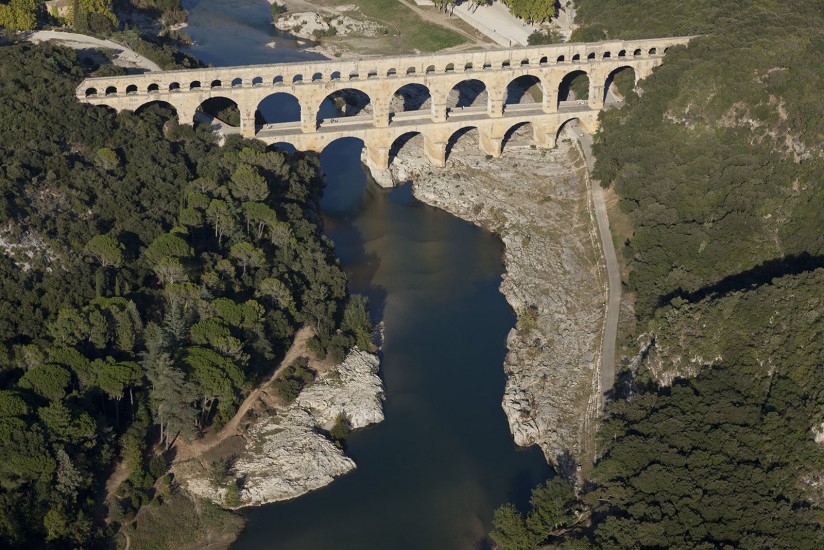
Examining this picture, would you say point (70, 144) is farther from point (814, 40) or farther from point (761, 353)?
point (814, 40)

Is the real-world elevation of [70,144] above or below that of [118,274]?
above

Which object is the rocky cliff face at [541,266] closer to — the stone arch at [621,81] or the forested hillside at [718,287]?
the forested hillside at [718,287]

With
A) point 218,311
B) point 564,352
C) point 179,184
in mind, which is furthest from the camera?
point 179,184

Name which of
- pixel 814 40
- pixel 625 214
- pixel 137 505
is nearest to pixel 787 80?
pixel 814 40

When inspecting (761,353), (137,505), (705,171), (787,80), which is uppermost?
(787,80)

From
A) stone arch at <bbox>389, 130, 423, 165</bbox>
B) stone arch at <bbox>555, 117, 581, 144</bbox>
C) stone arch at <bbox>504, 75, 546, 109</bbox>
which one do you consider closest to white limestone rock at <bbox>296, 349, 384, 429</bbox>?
stone arch at <bbox>389, 130, 423, 165</bbox>

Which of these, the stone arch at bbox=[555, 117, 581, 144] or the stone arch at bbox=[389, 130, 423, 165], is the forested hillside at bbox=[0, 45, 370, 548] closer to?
the stone arch at bbox=[389, 130, 423, 165]
